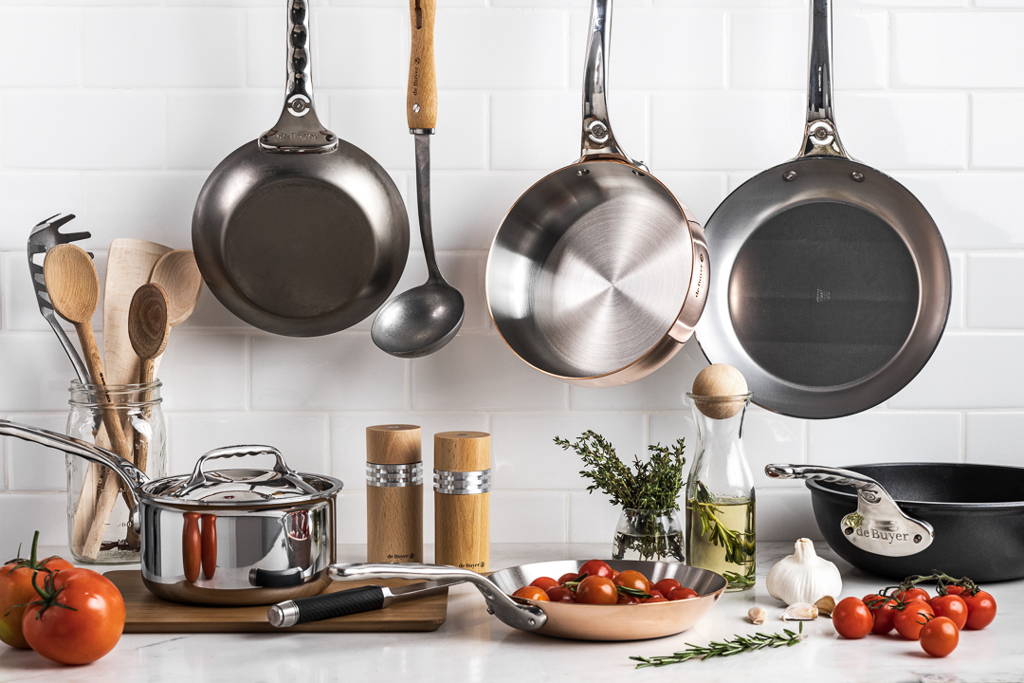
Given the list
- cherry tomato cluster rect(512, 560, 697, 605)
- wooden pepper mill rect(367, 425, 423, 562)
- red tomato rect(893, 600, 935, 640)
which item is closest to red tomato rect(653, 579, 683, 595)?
cherry tomato cluster rect(512, 560, 697, 605)

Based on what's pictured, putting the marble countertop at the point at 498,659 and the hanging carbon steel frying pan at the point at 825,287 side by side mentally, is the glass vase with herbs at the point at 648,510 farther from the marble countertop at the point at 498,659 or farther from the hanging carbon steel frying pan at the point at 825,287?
the hanging carbon steel frying pan at the point at 825,287

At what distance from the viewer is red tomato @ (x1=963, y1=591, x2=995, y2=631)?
108 cm

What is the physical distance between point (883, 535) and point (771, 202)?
19.2 inches

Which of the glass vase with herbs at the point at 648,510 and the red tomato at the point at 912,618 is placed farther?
the glass vase with herbs at the point at 648,510

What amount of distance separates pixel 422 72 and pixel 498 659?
0.75 m

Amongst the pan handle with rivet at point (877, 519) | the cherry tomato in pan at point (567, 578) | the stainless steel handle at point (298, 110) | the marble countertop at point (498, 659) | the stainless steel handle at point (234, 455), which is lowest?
the marble countertop at point (498, 659)

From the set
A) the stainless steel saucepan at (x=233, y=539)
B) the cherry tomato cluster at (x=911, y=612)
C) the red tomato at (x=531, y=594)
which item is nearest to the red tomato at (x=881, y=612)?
the cherry tomato cluster at (x=911, y=612)

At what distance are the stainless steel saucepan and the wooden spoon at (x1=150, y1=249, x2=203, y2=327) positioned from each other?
1.05ft

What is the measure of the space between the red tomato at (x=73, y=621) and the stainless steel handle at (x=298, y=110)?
2.08 ft

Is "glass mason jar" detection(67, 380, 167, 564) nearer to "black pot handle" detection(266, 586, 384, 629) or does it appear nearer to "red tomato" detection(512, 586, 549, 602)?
"black pot handle" detection(266, 586, 384, 629)

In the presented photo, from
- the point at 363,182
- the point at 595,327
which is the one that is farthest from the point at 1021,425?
the point at 363,182

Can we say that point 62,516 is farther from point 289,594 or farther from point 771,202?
point 771,202

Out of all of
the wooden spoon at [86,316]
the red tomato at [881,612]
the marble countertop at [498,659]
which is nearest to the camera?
the marble countertop at [498,659]

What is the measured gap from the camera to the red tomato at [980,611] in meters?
1.08
